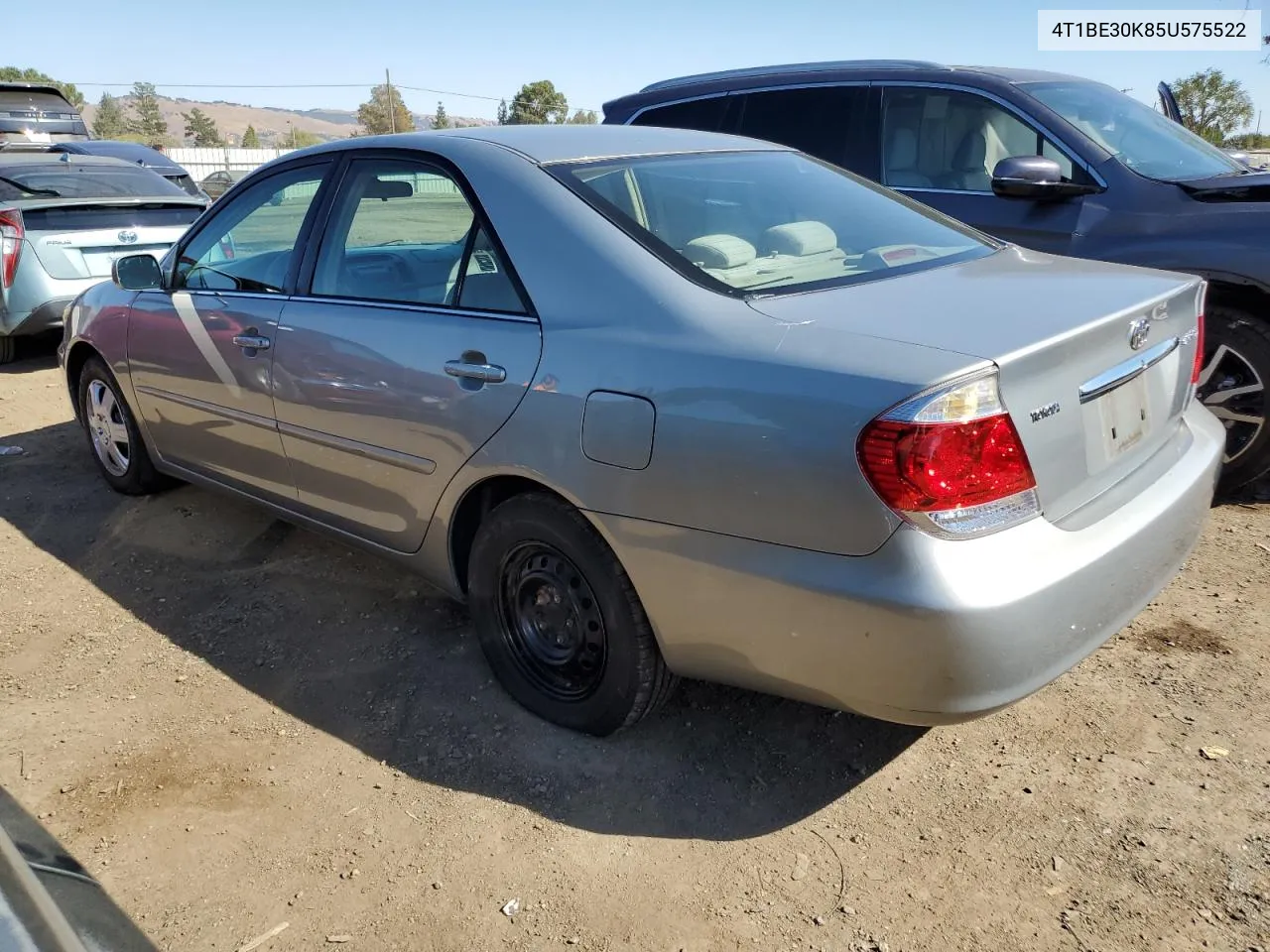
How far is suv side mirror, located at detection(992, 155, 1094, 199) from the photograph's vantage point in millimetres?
4336

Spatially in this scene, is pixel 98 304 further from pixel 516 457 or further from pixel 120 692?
pixel 516 457

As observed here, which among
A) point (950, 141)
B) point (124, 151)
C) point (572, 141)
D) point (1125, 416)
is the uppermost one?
point (124, 151)

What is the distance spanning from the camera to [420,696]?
3172 mm

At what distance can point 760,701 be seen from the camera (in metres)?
3.06

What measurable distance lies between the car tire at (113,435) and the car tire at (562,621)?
8.08ft

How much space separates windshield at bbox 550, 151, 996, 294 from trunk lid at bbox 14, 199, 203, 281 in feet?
18.5

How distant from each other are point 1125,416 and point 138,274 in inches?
149

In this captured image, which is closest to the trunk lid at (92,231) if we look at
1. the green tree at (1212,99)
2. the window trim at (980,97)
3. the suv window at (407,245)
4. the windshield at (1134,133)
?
the suv window at (407,245)

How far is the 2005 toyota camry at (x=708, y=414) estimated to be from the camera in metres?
2.09

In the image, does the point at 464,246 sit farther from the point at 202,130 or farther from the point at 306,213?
the point at 202,130

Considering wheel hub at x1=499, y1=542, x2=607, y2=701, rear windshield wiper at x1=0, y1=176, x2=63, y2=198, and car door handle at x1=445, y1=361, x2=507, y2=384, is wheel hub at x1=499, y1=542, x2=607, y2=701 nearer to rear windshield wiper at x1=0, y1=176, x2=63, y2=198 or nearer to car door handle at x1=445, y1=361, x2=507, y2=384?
car door handle at x1=445, y1=361, x2=507, y2=384

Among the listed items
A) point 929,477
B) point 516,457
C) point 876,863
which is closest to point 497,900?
point 876,863

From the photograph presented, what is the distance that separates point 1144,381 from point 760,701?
1394mm

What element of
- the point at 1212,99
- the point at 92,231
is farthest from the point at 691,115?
the point at 1212,99
